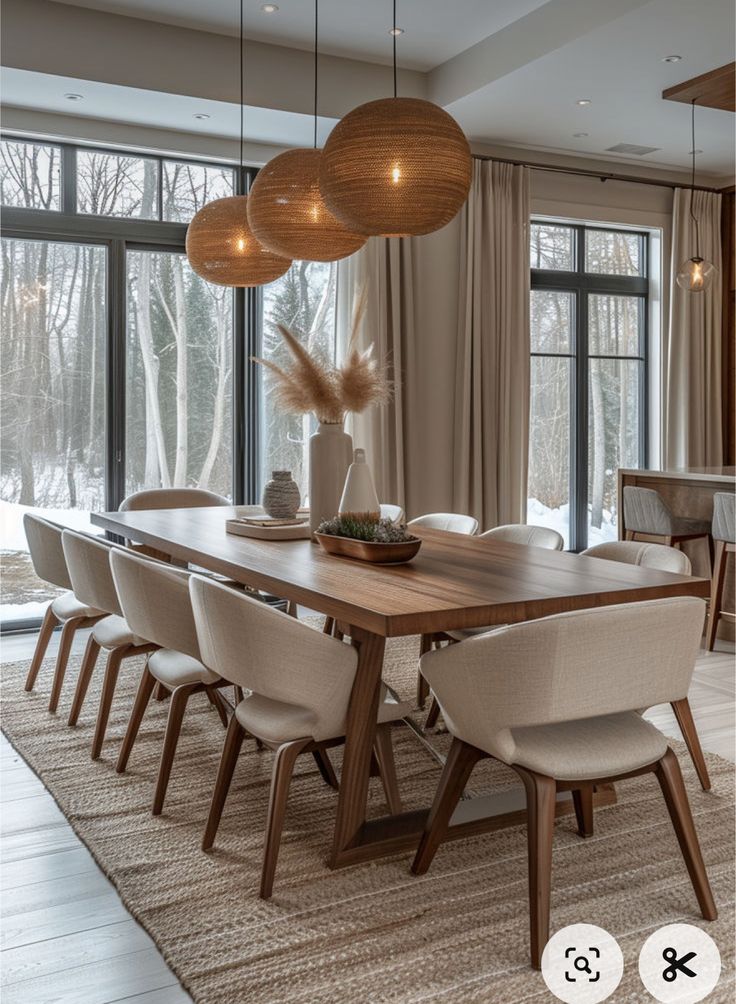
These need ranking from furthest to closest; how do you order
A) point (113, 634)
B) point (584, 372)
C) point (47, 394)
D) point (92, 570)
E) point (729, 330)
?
point (729, 330) < point (584, 372) < point (47, 394) < point (113, 634) < point (92, 570)

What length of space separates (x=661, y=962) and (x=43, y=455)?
4244 millimetres

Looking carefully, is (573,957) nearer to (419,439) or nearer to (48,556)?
(48,556)

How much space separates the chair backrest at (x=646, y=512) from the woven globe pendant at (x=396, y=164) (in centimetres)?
272

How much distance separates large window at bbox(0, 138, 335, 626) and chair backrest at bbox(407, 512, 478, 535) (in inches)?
75.2

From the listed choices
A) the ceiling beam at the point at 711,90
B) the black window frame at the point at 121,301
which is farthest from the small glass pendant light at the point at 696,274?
the black window frame at the point at 121,301

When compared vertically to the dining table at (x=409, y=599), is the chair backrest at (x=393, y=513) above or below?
above

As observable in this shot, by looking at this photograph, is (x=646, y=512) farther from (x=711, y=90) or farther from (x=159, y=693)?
(x=159, y=693)

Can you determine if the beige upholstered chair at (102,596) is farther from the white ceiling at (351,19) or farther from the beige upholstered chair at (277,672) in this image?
the white ceiling at (351,19)

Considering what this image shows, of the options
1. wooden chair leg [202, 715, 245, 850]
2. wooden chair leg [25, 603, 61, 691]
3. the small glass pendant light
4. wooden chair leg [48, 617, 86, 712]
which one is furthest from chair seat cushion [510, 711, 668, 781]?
the small glass pendant light

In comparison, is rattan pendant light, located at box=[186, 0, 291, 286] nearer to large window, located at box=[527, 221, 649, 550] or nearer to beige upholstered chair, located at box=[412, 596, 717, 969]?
beige upholstered chair, located at box=[412, 596, 717, 969]

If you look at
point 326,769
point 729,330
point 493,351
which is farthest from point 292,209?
point 729,330

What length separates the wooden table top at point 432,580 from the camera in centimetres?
222

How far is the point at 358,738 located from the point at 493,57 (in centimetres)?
390

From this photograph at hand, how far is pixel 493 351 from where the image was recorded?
6.01 m
